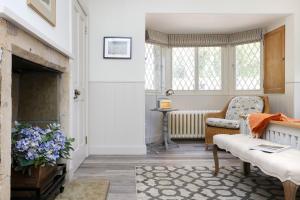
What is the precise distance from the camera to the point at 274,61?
4.56 meters

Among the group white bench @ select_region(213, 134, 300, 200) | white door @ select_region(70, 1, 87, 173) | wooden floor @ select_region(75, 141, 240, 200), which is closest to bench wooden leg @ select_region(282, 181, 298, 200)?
white bench @ select_region(213, 134, 300, 200)

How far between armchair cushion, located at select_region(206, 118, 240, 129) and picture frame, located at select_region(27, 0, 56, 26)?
9.20 ft

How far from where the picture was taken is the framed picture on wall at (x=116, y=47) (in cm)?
399

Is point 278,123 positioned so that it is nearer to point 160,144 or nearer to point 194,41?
point 160,144

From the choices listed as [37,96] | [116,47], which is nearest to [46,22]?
[37,96]

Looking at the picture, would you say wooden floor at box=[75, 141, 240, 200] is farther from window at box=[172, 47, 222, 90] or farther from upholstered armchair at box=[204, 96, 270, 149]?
window at box=[172, 47, 222, 90]

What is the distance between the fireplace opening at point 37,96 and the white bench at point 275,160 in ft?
5.18

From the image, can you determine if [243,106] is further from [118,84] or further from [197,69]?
[118,84]

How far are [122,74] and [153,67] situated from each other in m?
1.17

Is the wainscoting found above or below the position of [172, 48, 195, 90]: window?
below

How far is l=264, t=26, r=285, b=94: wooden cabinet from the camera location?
4332 millimetres

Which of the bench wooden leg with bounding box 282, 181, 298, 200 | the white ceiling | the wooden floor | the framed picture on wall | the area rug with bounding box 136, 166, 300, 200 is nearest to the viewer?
the bench wooden leg with bounding box 282, 181, 298, 200

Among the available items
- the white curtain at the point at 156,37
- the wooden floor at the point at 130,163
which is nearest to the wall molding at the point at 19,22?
the wooden floor at the point at 130,163

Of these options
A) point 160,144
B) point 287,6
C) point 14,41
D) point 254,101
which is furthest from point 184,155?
point 14,41
